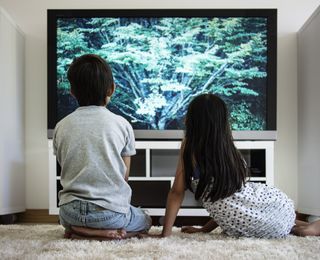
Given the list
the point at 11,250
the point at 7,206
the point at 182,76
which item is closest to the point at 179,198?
the point at 11,250

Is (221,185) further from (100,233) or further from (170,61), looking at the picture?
(170,61)

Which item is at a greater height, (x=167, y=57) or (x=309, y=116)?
(x=167, y=57)

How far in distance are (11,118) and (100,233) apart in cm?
146

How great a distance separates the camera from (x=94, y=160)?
1.52m

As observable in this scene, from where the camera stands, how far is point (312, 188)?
268cm

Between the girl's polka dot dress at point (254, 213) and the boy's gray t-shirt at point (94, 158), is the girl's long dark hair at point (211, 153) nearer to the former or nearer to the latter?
the girl's polka dot dress at point (254, 213)

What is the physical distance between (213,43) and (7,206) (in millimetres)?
1455

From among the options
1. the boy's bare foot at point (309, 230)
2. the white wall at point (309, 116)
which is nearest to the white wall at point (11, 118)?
the boy's bare foot at point (309, 230)

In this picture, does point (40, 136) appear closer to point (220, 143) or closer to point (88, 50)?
point (88, 50)

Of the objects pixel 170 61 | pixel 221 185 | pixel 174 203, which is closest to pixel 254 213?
pixel 221 185

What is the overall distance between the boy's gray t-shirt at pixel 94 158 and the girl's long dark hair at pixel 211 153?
24cm

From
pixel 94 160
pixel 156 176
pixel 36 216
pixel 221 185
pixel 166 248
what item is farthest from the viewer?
pixel 36 216

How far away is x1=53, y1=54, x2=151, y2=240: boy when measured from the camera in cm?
152

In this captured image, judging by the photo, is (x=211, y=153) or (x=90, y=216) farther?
(x=211, y=153)
